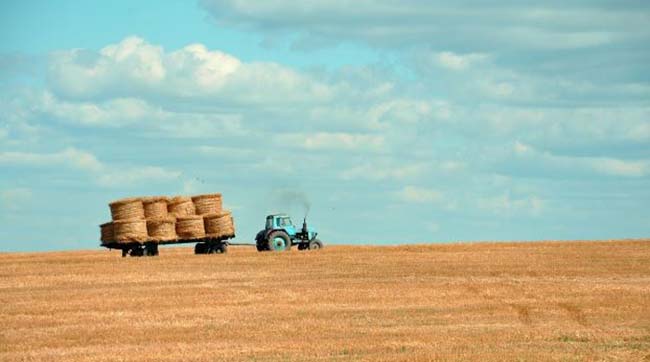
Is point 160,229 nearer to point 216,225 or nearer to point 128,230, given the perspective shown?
point 128,230

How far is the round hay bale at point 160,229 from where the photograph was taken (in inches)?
1720

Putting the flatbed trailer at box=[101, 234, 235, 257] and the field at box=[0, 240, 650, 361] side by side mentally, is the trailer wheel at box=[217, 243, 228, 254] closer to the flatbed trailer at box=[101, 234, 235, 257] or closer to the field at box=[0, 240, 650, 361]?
the flatbed trailer at box=[101, 234, 235, 257]

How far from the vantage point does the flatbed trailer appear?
44.0 meters

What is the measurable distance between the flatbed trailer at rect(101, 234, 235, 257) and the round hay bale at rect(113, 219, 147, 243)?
224 mm

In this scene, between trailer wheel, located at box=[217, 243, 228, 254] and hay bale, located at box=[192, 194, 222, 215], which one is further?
trailer wheel, located at box=[217, 243, 228, 254]

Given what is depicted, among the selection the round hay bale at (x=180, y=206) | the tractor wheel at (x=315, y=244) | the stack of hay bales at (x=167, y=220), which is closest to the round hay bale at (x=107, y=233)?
the stack of hay bales at (x=167, y=220)

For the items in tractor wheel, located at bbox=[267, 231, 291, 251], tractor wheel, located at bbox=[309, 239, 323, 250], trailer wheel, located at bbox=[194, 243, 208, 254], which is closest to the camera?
trailer wheel, located at bbox=[194, 243, 208, 254]

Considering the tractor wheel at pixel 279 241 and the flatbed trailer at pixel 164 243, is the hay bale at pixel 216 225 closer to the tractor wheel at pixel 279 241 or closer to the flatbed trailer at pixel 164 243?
the flatbed trailer at pixel 164 243

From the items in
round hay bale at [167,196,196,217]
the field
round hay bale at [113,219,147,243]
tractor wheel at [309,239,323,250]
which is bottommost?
the field

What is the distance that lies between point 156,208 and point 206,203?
2.07 meters

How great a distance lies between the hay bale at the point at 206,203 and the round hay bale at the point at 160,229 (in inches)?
60.1

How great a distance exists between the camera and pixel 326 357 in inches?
816

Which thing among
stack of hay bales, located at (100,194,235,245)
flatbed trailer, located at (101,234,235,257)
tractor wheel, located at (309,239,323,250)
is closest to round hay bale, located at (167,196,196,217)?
stack of hay bales, located at (100,194,235,245)

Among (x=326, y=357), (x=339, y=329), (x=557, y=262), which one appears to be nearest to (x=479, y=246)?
(x=557, y=262)
